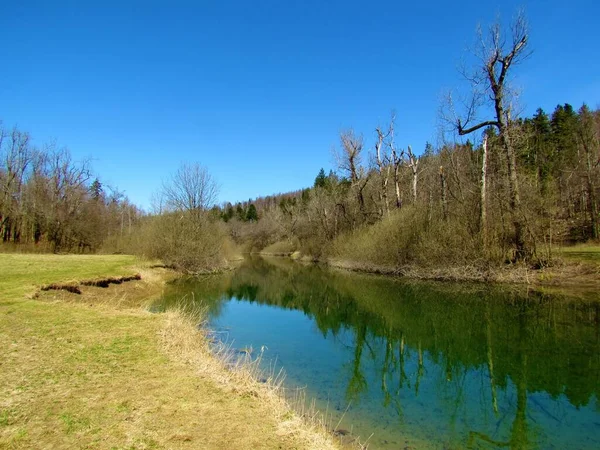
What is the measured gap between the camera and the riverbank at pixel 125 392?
4.20 m

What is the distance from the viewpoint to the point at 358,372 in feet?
28.3

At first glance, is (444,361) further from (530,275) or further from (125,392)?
(530,275)

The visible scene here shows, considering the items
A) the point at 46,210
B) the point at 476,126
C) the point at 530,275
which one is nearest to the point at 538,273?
the point at 530,275

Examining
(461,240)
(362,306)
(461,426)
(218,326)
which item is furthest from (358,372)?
(461,240)

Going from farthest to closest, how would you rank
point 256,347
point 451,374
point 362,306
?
point 362,306, point 256,347, point 451,374

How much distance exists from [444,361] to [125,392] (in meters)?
7.33

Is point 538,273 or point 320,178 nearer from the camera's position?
point 538,273

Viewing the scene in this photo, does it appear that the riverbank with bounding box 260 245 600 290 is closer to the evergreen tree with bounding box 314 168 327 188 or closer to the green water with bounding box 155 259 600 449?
the green water with bounding box 155 259 600 449

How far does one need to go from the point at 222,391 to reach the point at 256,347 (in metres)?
5.19

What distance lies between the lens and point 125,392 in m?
5.28

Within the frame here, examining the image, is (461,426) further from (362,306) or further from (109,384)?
(362,306)

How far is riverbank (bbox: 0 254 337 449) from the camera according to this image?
165 inches

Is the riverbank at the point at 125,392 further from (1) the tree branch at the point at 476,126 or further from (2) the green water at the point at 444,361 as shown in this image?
(1) the tree branch at the point at 476,126

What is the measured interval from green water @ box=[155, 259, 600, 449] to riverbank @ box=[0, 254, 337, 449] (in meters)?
1.77
